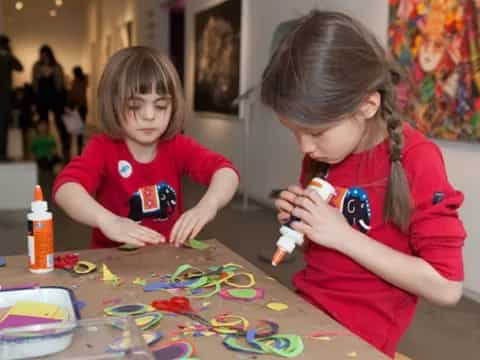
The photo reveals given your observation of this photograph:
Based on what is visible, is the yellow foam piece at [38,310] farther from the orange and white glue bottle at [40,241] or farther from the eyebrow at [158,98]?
the eyebrow at [158,98]

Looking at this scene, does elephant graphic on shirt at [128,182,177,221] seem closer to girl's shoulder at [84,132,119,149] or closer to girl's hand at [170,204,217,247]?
girl's shoulder at [84,132,119,149]

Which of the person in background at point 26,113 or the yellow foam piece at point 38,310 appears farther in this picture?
the person in background at point 26,113

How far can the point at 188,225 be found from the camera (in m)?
1.06

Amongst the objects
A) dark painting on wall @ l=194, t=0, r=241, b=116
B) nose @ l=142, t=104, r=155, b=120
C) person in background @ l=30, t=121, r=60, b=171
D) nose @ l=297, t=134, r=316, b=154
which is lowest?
person in background @ l=30, t=121, r=60, b=171

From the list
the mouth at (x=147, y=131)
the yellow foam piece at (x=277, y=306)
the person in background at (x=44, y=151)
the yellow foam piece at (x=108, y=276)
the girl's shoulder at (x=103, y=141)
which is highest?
the mouth at (x=147, y=131)

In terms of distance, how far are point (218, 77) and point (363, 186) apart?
437 centimetres

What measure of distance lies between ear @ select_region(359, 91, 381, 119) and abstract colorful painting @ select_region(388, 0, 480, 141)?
4.60 feet

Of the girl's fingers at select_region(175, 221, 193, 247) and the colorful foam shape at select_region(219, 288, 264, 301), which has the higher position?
the girl's fingers at select_region(175, 221, 193, 247)

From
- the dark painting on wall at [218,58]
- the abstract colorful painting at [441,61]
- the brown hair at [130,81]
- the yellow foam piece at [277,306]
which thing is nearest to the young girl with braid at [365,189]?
the yellow foam piece at [277,306]

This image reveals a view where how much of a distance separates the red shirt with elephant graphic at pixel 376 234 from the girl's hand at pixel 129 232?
28 centimetres

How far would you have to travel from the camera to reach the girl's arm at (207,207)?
3.46 ft

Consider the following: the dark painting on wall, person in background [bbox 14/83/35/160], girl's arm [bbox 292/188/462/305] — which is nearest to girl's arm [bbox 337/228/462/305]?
girl's arm [bbox 292/188/462/305]

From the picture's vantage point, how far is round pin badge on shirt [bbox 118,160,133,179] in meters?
1.35

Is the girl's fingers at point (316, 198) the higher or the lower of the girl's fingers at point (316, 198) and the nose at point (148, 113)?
the lower
